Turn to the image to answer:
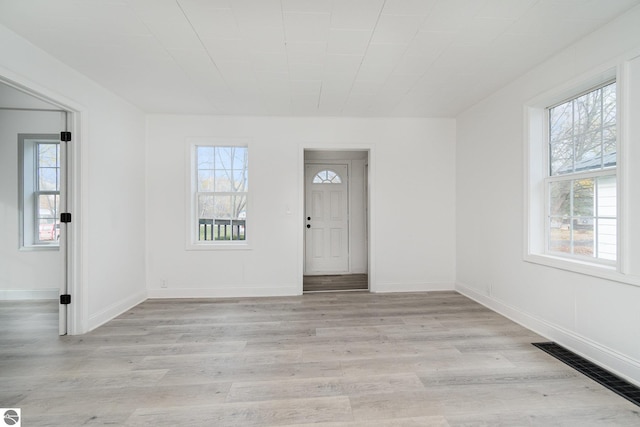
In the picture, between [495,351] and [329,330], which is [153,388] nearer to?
[329,330]

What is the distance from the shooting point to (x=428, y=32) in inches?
83.2

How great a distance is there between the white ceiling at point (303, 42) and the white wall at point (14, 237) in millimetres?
2018

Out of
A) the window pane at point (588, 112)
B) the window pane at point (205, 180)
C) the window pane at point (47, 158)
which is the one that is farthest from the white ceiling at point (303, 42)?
the window pane at point (47, 158)

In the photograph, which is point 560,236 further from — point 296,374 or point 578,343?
point 296,374

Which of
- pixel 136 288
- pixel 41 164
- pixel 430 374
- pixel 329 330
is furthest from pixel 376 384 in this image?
pixel 41 164

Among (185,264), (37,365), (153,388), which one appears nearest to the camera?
(153,388)

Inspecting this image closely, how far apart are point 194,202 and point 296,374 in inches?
115

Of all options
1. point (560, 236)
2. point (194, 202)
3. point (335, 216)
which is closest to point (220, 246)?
point (194, 202)

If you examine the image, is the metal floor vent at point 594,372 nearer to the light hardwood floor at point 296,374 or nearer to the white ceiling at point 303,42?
the light hardwood floor at point 296,374

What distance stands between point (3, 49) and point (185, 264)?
2.75m

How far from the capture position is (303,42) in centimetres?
224

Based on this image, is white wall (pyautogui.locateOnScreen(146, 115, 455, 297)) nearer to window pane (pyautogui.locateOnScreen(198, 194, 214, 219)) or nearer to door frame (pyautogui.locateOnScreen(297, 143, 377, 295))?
door frame (pyautogui.locateOnScreen(297, 143, 377, 295))

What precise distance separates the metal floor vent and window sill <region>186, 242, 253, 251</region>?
350 centimetres

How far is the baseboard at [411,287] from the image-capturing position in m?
4.09
